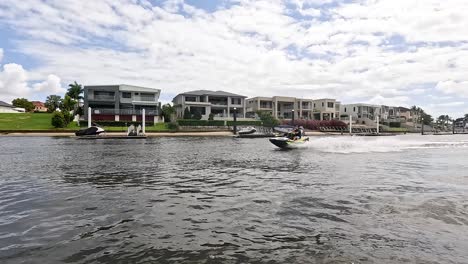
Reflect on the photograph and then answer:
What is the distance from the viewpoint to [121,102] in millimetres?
82500

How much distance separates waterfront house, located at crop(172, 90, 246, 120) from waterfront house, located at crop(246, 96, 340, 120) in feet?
29.1

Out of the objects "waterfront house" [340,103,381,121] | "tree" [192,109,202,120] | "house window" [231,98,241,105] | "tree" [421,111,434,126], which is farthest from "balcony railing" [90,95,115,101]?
"tree" [421,111,434,126]

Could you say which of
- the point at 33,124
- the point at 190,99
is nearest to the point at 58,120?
the point at 33,124

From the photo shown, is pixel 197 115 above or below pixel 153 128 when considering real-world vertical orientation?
above

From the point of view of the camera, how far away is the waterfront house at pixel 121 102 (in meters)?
78.5

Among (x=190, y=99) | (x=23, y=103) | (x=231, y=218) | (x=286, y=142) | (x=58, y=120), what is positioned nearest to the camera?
(x=231, y=218)

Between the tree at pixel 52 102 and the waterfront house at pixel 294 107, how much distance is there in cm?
6412

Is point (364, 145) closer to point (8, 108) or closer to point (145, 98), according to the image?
point (145, 98)

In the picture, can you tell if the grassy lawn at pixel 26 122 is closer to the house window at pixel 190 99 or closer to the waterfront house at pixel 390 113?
the house window at pixel 190 99

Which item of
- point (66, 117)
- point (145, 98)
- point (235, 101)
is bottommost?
point (66, 117)

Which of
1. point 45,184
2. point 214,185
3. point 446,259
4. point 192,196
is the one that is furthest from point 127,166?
point 446,259

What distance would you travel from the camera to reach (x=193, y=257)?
21.9ft

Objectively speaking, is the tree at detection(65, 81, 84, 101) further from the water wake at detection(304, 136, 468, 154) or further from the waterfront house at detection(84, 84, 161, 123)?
the water wake at detection(304, 136, 468, 154)

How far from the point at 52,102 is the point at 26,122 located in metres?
36.2
